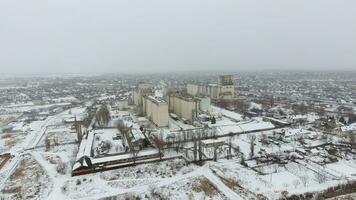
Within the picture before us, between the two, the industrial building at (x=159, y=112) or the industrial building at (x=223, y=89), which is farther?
the industrial building at (x=223, y=89)

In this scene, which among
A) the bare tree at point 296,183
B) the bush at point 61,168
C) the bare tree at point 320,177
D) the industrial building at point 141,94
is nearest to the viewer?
the bare tree at point 296,183

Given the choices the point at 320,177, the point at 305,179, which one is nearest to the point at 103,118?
the point at 305,179

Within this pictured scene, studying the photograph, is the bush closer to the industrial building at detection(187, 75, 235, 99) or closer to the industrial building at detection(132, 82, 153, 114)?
the industrial building at detection(132, 82, 153, 114)

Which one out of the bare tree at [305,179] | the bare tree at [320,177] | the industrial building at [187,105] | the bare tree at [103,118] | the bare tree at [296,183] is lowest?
the bare tree at [296,183]

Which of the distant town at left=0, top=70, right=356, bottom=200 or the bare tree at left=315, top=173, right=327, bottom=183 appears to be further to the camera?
the bare tree at left=315, top=173, right=327, bottom=183

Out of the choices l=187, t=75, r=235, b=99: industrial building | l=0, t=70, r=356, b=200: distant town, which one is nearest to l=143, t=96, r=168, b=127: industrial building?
l=0, t=70, r=356, b=200: distant town

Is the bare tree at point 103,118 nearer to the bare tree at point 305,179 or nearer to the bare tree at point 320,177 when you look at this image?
the bare tree at point 305,179

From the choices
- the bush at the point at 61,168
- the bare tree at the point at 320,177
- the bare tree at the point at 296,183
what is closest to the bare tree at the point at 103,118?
the bush at the point at 61,168

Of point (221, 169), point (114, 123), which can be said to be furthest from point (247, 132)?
point (114, 123)

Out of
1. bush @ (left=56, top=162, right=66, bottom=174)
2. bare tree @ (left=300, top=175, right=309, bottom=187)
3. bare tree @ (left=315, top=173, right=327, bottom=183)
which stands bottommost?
bush @ (left=56, top=162, right=66, bottom=174)

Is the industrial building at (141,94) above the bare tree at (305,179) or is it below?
above

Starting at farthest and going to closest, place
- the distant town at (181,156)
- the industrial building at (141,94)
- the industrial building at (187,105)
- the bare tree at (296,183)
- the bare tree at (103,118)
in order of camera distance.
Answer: the industrial building at (141,94)
the industrial building at (187,105)
the bare tree at (103,118)
the bare tree at (296,183)
the distant town at (181,156)

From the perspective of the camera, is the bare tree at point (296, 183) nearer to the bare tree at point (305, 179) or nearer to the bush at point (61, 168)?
the bare tree at point (305, 179)

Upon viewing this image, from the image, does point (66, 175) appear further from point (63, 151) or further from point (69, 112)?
point (69, 112)
